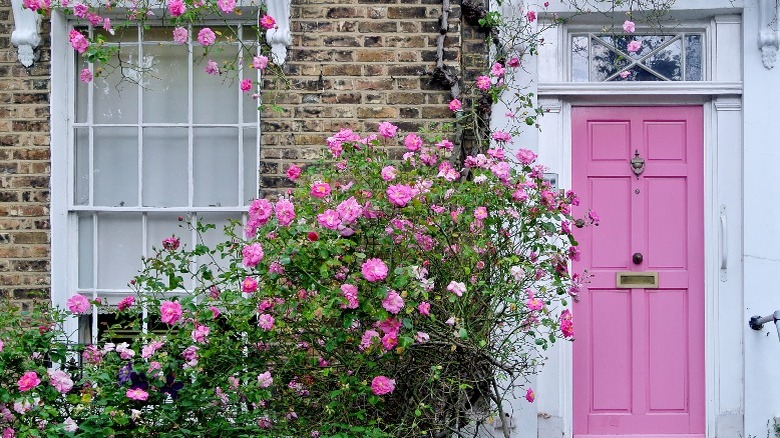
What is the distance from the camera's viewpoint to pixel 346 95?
645 centimetres

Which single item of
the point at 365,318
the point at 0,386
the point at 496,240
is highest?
the point at 496,240

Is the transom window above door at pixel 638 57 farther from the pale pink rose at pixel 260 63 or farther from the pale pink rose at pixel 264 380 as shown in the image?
the pale pink rose at pixel 264 380

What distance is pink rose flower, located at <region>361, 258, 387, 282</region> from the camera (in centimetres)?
472

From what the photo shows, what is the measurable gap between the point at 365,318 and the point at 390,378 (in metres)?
0.34

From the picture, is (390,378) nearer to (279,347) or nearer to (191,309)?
(279,347)

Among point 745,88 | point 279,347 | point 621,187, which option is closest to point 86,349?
point 279,347

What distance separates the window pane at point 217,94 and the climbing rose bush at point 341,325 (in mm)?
1158

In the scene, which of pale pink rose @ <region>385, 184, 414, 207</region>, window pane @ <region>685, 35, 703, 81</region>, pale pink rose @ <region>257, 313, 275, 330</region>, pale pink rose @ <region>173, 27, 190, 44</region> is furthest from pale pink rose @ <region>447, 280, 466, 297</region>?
window pane @ <region>685, 35, 703, 81</region>

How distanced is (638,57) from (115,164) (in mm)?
3310

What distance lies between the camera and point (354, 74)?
646 cm

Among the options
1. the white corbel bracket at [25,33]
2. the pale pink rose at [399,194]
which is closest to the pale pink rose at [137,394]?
the pale pink rose at [399,194]

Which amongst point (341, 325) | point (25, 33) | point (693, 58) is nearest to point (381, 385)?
point (341, 325)

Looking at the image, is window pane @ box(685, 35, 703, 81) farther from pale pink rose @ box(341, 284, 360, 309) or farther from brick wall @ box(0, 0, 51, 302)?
brick wall @ box(0, 0, 51, 302)

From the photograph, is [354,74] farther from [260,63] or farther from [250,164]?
[250,164]
